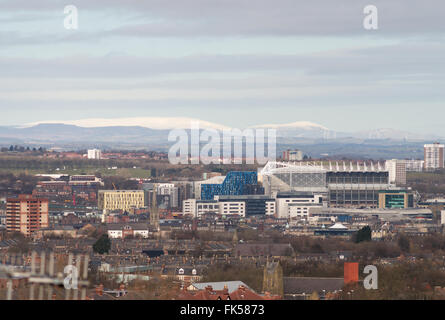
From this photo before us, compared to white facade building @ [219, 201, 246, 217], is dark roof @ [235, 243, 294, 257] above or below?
below

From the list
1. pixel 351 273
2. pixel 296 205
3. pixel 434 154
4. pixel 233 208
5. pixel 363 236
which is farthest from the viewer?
pixel 434 154

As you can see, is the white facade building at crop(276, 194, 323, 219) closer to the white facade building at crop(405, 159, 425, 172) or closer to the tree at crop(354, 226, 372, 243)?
the tree at crop(354, 226, 372, 243)

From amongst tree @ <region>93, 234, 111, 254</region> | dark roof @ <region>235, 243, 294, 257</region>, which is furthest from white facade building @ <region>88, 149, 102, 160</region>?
tree @ <region>93, 234, 111, 254</region>

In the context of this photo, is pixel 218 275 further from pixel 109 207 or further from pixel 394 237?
pixel 109 207

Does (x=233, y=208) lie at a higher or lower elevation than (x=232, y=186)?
lower

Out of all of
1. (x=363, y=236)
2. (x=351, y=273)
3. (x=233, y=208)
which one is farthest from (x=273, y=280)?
(x=233, y=208)

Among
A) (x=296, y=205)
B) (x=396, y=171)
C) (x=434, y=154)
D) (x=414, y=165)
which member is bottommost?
(x=296, y=205)

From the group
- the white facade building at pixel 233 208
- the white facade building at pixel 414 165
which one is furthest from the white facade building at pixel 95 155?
the white facade building at pixel 233 208

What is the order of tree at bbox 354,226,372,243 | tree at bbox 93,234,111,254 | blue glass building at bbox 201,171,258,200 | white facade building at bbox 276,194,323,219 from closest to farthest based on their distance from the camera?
tree at bbox 93,234,111,254 → tree at bbox 354,226,372,243 → white facade building at bbox 276,194,323,219 → blue glass building at bbox 201,171,258,200

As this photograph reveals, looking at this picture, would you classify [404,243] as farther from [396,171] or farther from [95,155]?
[95,155]
